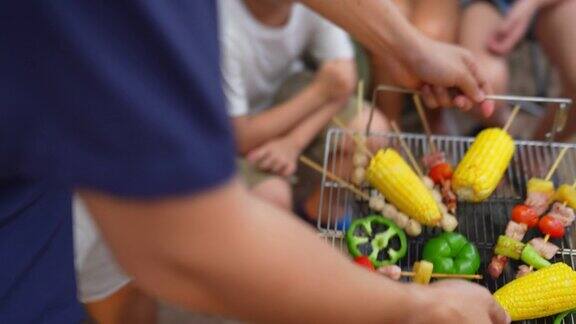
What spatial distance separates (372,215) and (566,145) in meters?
0.42

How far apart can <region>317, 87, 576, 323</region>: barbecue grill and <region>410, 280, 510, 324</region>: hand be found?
0.23 metres

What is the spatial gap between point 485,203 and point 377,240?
0.23 m

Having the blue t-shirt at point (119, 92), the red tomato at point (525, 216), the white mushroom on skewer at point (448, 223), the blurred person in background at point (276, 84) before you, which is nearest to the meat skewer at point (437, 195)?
the white mushroom on skewer at point (448, 223)

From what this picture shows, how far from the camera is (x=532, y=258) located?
1059 mm

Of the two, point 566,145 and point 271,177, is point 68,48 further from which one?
point 271,177

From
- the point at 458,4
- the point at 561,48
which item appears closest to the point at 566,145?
the point at 561,48

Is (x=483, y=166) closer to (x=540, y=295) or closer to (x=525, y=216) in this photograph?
(x=525, y=216)

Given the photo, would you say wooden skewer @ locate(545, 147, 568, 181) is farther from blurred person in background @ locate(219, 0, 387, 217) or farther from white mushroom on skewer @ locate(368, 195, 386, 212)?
blurred person in background @ locate(219, 0, 387, 217)

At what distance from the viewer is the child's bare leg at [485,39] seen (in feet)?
6.15

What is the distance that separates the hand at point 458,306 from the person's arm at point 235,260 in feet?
0.35

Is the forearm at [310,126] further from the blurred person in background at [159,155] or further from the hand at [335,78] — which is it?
the blurred person in background at [159,155]

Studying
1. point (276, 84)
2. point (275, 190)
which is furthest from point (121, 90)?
point (276, 84)

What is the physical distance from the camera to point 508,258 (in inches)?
42.6

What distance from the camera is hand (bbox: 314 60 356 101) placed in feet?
5.64
